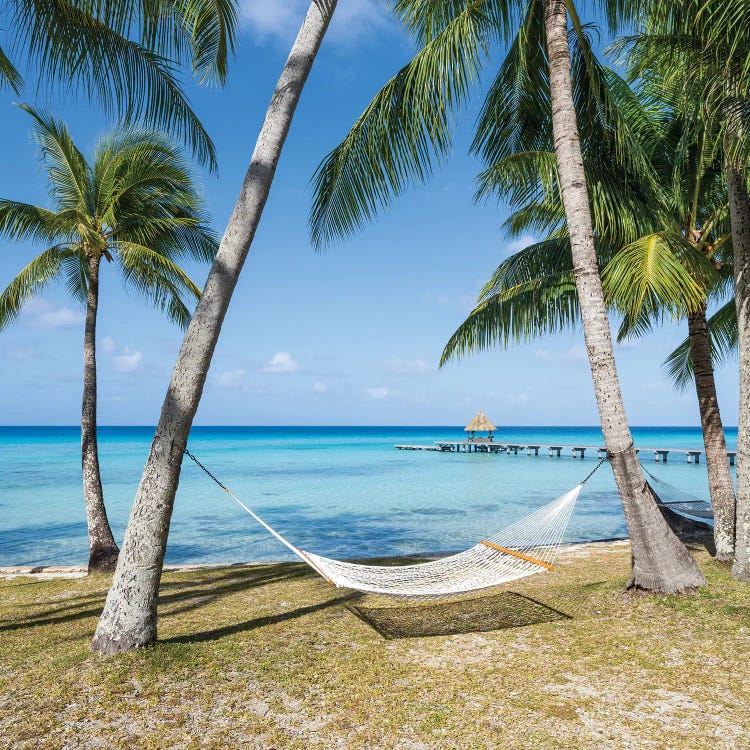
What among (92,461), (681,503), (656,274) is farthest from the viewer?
(681,503)

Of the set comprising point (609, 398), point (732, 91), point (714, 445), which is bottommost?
point (714, 445)

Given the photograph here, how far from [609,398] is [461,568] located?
4.58ft

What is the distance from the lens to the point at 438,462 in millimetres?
26922

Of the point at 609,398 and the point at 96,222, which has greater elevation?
the point at 96,222

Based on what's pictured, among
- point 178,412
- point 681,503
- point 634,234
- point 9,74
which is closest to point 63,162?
point 9,74

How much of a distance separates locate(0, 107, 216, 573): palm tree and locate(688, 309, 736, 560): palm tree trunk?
4.66 m

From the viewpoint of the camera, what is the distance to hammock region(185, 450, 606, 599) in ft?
10.6

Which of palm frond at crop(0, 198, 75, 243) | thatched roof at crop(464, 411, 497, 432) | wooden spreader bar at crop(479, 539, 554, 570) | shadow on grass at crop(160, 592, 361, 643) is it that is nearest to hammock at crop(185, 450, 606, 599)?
wooden spreader bar at crop(479, 539, 554, 570)

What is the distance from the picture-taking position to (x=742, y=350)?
396 centimetres

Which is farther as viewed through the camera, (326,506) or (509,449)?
(509,449)

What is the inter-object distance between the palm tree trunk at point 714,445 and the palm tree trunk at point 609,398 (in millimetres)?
1278

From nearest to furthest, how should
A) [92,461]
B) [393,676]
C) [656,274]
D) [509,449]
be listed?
[393,676] → [656,274] → [92,461] → [509,449]

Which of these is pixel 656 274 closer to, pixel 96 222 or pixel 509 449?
pixel 96 222

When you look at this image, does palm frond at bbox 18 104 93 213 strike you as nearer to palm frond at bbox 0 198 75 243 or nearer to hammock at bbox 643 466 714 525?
palm frond at bbox 0 198 75 243
